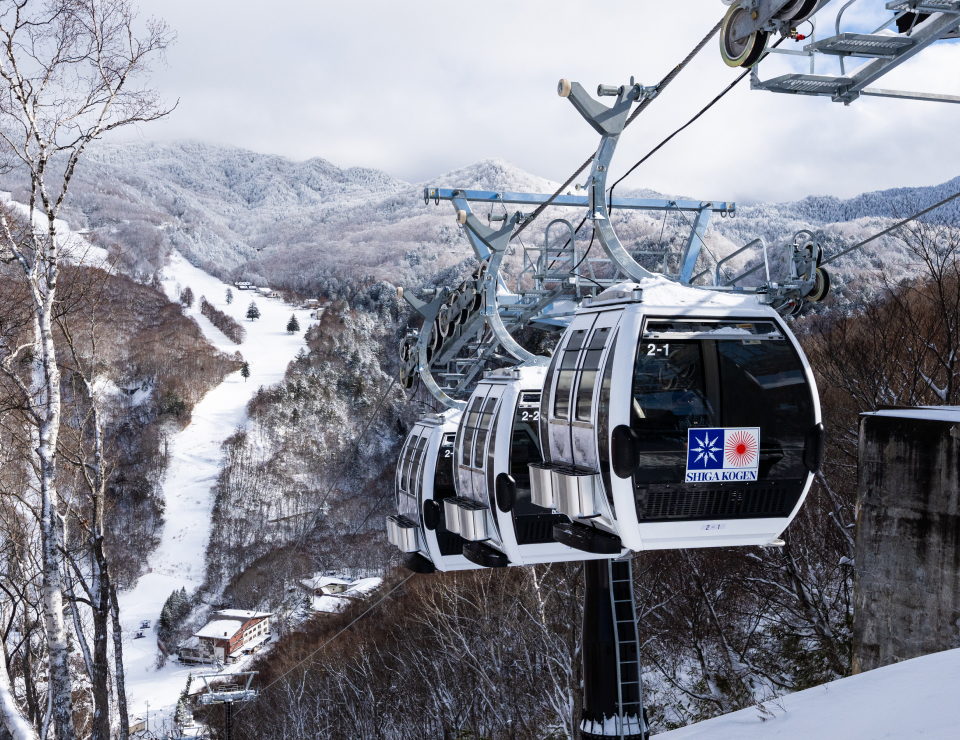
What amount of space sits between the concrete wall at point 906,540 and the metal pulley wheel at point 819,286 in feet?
10.4

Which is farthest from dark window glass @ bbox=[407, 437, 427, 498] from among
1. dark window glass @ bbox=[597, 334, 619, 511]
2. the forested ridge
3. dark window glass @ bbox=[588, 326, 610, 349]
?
the forested ridge

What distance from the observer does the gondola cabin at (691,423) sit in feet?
15.8

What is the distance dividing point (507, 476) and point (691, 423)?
2.28 meters

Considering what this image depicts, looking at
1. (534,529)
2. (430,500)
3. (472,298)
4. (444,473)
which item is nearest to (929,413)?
(534,529)

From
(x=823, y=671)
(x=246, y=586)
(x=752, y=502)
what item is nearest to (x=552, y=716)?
(x=823, y=671)

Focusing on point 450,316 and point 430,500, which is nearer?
point 430,500

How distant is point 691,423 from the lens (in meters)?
4.90

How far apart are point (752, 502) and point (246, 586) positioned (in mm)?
51003

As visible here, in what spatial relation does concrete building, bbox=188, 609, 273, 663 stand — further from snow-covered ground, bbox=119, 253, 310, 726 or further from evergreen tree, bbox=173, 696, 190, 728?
evergreen tree, bbox=173, 696, 190, 728

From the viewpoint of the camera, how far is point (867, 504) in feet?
30.2

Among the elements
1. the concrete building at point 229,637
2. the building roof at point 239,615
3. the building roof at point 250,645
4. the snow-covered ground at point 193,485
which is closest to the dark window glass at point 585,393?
the snow-covered ground at point 193,485

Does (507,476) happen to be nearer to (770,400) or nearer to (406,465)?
(770,400)

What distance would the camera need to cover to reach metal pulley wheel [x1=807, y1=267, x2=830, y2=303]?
6398 millimetres

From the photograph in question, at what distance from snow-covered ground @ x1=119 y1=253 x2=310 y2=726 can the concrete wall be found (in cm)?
3471
